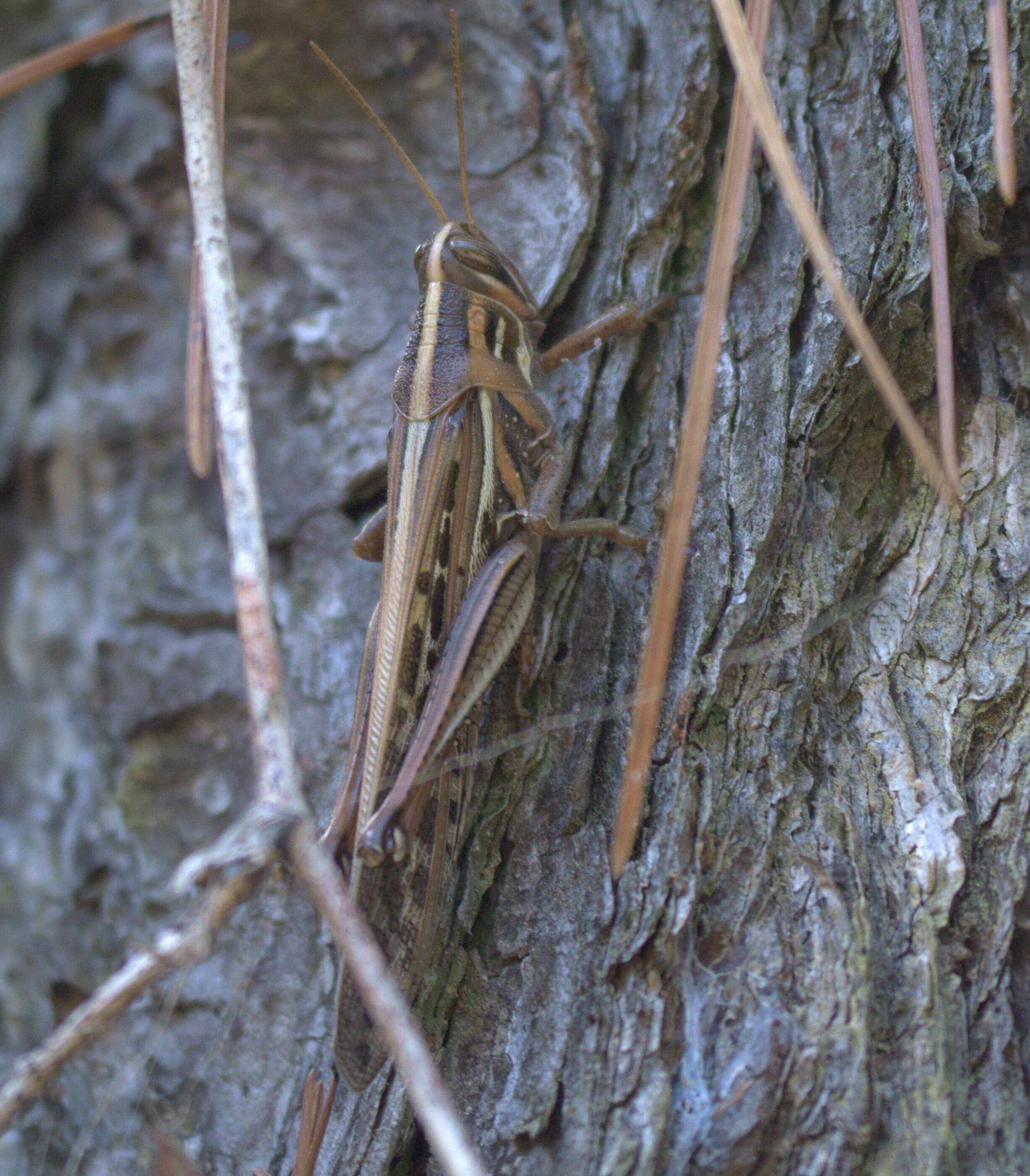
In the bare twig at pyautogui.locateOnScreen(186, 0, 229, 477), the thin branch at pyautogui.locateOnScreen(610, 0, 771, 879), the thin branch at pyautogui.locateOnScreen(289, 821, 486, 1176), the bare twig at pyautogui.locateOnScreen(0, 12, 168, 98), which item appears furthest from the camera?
the bare twig at pyautogui.locateOnScreen(0, 12, 168, 98)

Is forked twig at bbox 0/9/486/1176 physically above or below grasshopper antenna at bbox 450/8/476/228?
below

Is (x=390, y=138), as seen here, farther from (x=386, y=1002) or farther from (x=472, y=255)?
(x=386, y=1002)

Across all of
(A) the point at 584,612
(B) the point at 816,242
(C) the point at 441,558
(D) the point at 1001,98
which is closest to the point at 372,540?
(C) the point at 441,558

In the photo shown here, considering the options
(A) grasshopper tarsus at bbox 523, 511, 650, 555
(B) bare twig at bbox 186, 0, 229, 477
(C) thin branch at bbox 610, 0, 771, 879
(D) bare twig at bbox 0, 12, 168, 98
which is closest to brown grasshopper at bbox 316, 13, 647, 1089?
(A) grasshopper tarsus at bbox 523, 511, 650, 555

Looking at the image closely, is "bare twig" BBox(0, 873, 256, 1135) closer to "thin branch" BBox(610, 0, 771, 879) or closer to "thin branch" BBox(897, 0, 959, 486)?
"thin branch" BBox(610, 0, 771, 879)

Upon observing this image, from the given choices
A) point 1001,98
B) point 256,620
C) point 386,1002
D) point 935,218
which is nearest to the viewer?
point 386,1002

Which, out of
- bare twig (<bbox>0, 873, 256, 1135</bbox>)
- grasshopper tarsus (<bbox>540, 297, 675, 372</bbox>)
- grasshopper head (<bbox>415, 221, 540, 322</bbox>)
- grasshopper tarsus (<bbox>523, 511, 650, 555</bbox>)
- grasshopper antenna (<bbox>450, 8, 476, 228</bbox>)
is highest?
grasshopper antenna (<bbox>450, 8, 476, 228</bbox>)
